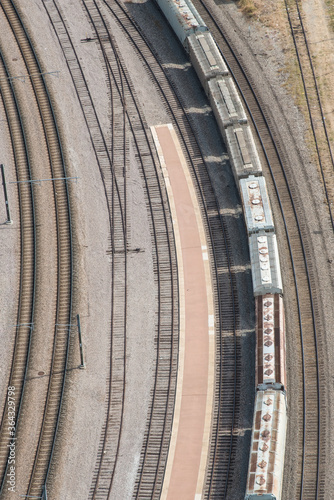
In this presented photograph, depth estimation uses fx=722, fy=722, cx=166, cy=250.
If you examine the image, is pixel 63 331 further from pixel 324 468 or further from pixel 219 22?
pixel 219 22

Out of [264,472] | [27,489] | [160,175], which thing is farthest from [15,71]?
[264,472]

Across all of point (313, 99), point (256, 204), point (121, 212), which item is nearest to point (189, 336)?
point (256, 204)

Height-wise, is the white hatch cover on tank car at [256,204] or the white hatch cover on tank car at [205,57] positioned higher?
the white hatch cover on tank car at [205,57]

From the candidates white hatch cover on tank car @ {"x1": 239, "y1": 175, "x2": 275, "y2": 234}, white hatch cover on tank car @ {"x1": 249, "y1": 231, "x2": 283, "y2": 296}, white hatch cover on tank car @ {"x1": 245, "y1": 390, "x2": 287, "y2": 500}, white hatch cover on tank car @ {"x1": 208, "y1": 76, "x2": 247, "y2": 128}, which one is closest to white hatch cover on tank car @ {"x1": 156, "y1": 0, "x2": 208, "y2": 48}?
white hatch cover on tank car @ {"x1": 208, "y1": 76, "x2": 247, "y2": 128}

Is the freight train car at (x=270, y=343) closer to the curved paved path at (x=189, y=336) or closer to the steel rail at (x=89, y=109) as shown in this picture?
A: the curved paved path at (x=189, y=336)

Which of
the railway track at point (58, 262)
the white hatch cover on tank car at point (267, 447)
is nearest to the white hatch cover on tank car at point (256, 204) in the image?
the white hatch cover on tank car at point (267, 447)

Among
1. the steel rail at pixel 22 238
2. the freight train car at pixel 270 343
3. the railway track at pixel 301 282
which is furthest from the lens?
the steel rail at pixel 22 238
